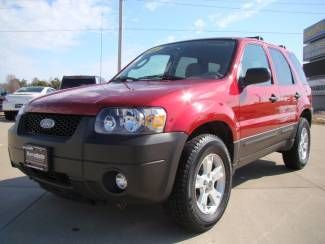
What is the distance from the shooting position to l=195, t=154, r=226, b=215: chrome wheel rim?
356cm

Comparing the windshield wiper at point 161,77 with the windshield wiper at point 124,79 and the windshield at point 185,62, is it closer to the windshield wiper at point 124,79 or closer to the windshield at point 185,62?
the windshield at point 185,62

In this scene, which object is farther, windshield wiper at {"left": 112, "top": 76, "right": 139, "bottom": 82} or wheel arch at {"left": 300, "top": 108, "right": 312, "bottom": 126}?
wheel arch at {"left": 300, "top": 108, "right": 312, "bottom": 126}

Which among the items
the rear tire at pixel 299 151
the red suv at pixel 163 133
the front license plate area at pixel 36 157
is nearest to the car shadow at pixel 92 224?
the red suv at pixel 163 133

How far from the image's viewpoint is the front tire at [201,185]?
3265 millimetres

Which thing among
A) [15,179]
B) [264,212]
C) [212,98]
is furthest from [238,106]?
[15,179]

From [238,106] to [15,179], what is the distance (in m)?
3.04

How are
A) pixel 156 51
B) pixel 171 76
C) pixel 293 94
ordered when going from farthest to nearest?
1. pixel 293 94
2. pixel 156 51
3. pixel 171 76

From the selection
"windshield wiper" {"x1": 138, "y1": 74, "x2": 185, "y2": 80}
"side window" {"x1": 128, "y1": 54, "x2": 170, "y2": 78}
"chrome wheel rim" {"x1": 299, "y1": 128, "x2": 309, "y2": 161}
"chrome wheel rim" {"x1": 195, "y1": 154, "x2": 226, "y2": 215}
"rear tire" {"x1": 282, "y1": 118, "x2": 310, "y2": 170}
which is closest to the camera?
"chrome wheel rim" {"x1": 195, "y1": 154, "x2": 226, "y2": 215}

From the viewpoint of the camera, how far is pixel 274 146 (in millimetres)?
5152

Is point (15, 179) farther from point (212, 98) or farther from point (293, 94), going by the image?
point (293, 94)

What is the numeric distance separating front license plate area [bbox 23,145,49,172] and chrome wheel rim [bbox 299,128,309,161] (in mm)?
3983

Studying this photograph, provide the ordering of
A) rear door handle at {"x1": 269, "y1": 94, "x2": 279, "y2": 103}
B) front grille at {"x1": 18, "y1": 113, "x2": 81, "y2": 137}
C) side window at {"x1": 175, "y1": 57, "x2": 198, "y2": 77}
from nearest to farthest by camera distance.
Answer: front grille at {"x1": 18, "y1": 113, "x2": 81, "y2": 137}
side window at {"x1": 175, "y1": 57, "x2": 198, "y2": 77}
rear door handle at {"x1": 269, "y1": 94, "x2": 279, "y2": 103}

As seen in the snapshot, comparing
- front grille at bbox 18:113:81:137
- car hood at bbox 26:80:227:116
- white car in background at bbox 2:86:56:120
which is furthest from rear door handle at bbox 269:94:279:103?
white car in background at bbox 2:86:56:120

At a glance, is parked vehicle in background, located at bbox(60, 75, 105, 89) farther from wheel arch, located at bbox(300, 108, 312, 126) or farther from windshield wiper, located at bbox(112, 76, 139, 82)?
windshield wiper, located at bbox(112, 76, 139, 82)
